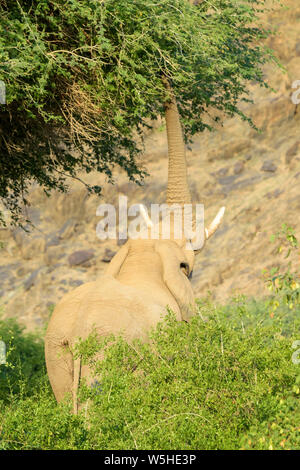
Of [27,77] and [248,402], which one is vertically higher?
[27,77]

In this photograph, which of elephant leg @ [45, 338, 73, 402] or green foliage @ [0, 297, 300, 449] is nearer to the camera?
green foliage @ [0, 297, 300, 449]

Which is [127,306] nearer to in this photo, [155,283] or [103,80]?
[155,283]

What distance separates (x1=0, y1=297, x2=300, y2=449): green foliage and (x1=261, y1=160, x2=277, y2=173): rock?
21.4 m

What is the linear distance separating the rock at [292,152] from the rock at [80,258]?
887cm

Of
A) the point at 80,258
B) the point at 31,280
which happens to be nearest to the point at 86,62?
the point at 31,280

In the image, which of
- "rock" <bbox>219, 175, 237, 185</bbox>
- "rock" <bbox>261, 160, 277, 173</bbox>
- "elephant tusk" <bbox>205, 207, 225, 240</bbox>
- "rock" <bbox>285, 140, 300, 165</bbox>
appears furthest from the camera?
"rock" <bbox>219, 175, 237, 185</bbox>

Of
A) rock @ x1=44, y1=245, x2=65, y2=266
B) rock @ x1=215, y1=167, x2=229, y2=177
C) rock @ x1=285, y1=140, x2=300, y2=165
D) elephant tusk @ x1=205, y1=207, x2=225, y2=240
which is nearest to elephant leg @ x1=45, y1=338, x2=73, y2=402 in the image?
elephant tusk @ x1=205, y1=207, x2=225, y2=240

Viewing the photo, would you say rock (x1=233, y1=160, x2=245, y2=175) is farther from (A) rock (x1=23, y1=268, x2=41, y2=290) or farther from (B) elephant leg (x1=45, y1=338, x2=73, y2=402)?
(B) elephant leg (x1=45, y1=338, x2=73, y2=402)

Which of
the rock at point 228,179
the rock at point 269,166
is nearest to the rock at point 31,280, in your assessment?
the rock at point 228,179

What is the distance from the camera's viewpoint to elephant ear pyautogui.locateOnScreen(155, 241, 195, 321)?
295 inches

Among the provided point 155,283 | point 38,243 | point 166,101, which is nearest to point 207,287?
point 38,243

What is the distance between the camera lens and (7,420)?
17.4 ft

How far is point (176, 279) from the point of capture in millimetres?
7586

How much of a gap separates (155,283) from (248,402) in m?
2.37
